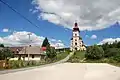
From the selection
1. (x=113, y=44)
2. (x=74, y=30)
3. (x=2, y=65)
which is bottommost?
(x=2, y=65)

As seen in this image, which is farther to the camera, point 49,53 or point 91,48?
point 91,48

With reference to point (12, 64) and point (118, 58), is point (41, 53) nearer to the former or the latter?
point (118, 58)

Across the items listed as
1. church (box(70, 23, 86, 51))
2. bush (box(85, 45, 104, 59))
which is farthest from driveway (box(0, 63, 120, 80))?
church (box(70, 23, 86, 51))

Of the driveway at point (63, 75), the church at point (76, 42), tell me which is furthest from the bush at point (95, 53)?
the driveway at point (63, 75)

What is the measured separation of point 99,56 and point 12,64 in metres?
55.9

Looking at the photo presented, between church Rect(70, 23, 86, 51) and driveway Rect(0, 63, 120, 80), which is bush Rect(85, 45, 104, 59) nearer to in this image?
church Rect(70, 23, 86, 51)

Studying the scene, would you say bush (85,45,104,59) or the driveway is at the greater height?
bush (85,45,104,59)

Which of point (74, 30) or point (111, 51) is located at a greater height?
point (74, 30)

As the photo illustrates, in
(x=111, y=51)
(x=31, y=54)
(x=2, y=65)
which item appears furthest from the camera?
(x=111, y=51)

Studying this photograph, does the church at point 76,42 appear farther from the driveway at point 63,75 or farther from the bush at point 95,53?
the driveway at point 63,75

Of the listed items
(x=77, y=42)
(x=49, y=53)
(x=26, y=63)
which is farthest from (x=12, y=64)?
(x=77, y=42)

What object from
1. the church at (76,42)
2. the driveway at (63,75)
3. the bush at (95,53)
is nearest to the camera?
the driveway at (63,75)

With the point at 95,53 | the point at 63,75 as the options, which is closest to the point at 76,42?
the point at 95,53

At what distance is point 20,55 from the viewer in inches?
3654
